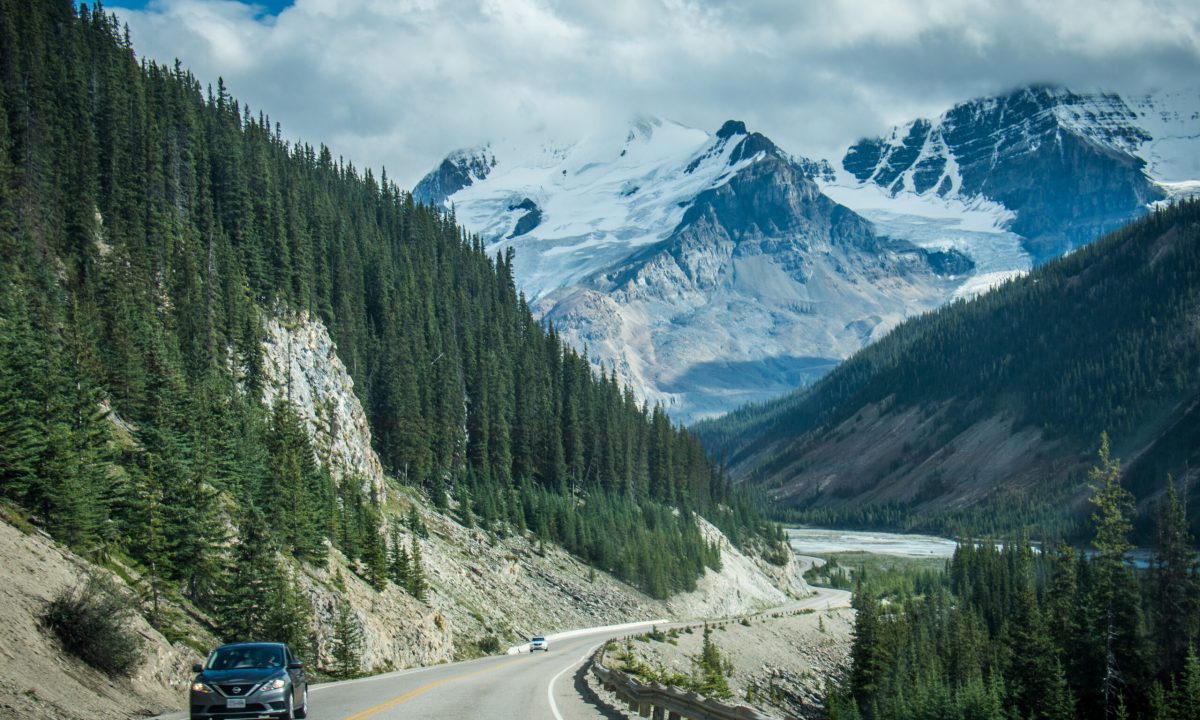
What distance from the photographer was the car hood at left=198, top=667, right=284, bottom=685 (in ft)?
77.3

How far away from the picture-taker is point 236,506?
52.2 metres

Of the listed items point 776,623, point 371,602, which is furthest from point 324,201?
point 371,602

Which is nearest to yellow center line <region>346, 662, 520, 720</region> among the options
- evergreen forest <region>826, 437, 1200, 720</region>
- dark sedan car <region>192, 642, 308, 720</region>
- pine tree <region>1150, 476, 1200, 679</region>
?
dark sedan car <region>192, 642, 308, 720</region>

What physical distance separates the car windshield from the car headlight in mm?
1042

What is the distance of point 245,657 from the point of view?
25094 mm

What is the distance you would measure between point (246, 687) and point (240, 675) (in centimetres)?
44

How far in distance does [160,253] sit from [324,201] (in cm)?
4533

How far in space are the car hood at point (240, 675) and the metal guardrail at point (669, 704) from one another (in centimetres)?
988

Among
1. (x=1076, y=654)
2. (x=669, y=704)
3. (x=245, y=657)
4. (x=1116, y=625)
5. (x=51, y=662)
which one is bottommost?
(x=1076, y=654)

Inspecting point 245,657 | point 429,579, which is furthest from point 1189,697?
point 245,657

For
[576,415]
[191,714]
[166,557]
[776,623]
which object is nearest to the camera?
[191,714]

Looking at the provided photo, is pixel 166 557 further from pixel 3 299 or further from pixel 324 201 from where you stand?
pixel 324 201

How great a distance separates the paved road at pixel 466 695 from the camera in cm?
2736

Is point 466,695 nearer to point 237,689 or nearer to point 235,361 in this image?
A: point 237,689
